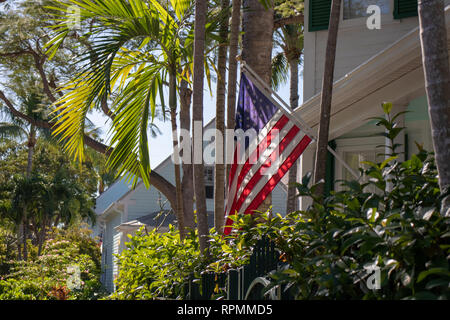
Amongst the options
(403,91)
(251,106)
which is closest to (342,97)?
(403,91)

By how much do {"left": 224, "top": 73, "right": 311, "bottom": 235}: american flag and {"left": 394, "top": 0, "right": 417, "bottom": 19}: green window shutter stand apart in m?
3.42

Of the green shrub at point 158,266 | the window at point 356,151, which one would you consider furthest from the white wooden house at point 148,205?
the green shrub at point 158,266

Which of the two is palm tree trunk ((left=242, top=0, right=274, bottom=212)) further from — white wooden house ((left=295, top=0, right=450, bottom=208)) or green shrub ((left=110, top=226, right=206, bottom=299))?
green shrub ((left=110, top=226, right=206, bottom=299))

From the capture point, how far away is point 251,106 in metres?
7.04

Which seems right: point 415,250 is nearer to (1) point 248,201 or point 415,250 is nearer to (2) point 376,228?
(2) point 376,228

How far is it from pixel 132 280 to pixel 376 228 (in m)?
4.68

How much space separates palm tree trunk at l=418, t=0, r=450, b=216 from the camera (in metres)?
3.25

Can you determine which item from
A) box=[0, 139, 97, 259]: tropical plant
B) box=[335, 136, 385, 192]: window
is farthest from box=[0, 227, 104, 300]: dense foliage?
box=[0, 139, 97, 259]: tropical plant

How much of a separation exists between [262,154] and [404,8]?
3965 millimetres

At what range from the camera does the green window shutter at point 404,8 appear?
364 inches

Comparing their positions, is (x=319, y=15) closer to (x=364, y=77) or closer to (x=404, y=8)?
(x=404, y=8)

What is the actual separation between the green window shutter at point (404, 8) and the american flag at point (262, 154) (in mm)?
3419

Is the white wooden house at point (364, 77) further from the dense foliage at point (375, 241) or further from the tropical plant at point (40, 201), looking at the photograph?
the tropical plant at point (40, 201)

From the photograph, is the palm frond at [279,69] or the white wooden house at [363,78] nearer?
the white wooden house at [363,78]
